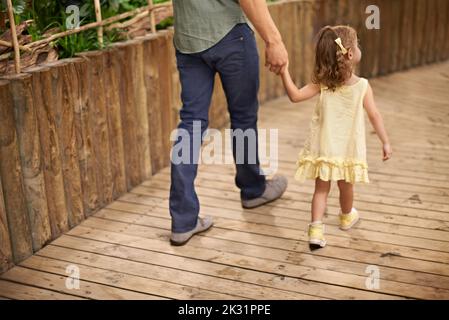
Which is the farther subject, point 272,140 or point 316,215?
point 272,140

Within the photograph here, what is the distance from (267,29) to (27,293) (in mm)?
1518

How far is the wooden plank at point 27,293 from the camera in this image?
9.12 feet

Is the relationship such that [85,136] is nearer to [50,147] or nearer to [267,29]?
[50,147]

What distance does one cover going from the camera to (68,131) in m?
3.38

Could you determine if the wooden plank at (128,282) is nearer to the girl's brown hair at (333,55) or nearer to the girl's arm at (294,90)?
the girl's arm at (294,90)

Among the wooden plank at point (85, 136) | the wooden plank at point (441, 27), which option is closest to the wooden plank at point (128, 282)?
the wooden plank at point (85, 136)

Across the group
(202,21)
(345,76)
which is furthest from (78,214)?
(345,76)

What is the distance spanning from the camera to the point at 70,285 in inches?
113

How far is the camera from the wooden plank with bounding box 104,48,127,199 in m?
3.70

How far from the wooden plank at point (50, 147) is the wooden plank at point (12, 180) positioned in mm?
171

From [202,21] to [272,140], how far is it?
195 cm
